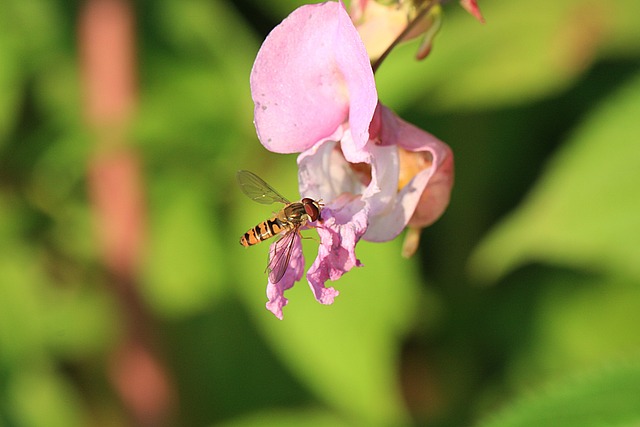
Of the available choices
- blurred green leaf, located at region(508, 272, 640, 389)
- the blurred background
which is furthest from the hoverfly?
blurred green leaf, located at region(508, 272, 640, 389)

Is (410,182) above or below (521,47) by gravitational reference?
above

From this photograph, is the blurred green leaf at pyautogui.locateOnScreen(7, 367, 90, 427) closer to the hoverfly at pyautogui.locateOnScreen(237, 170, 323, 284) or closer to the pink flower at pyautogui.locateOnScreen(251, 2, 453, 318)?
the hoverfly at pyautogui.locateOnScreen(237, 170, 323, 284)

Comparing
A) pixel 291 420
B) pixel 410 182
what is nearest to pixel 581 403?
pixel 410 182

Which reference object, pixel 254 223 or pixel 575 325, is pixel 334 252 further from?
pixel 575 325

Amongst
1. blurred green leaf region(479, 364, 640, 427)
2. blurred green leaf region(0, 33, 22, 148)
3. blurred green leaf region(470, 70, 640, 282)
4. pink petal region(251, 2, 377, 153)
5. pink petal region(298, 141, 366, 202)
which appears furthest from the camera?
blurred green leaf region(0, 33, 22, 148)

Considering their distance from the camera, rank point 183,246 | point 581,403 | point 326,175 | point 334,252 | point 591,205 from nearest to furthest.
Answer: point 334,252 < point 326,175 < point 581,403 < point 591,205 < point 183,246

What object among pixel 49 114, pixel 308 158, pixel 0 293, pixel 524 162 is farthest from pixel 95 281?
pixel 308 158

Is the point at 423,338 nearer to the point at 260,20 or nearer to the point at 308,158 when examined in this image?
the point at 260,20
